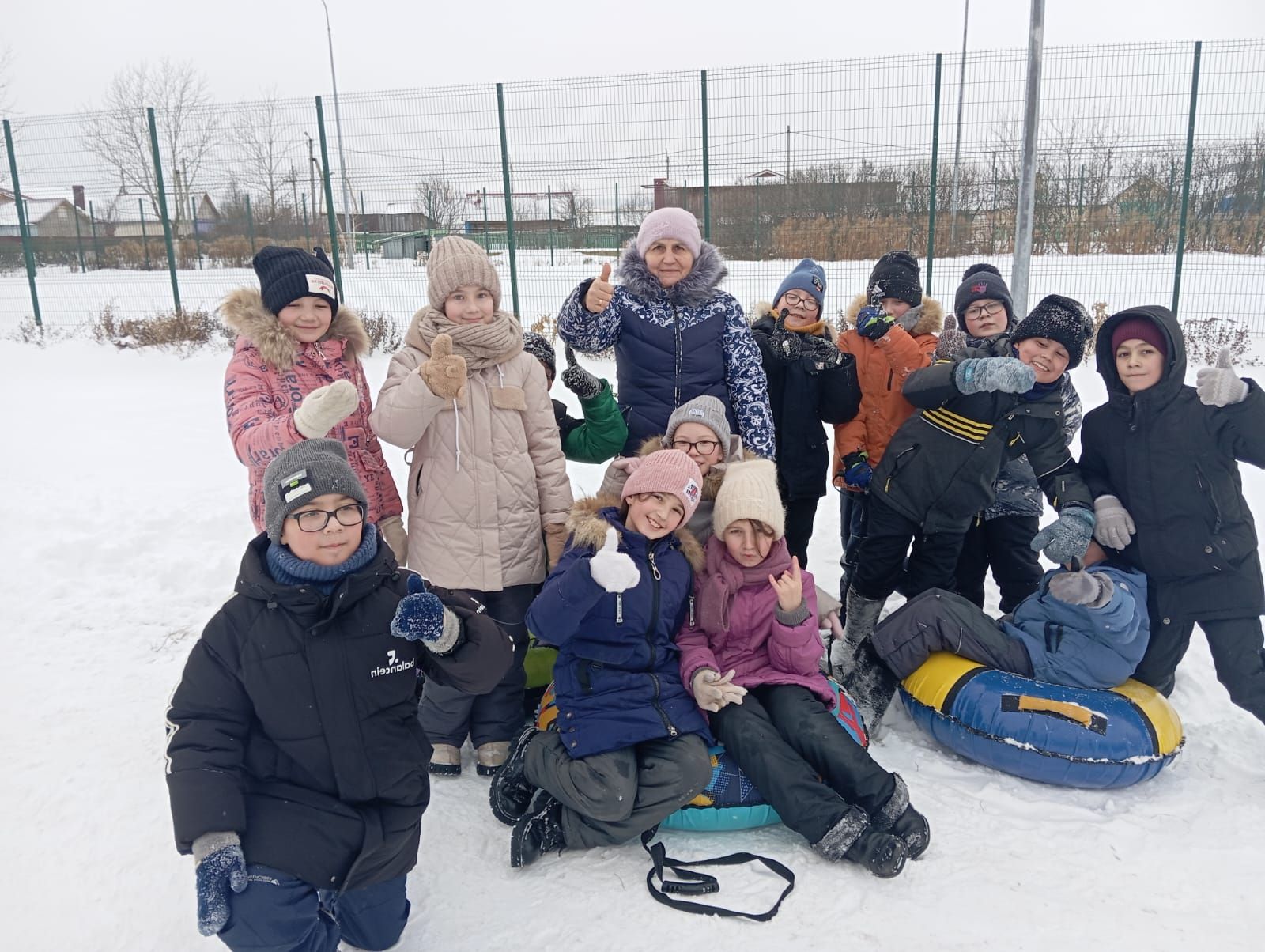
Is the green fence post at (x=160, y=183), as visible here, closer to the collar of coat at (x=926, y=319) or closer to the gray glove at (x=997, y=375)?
the collar of coat at (x=926, y=319)

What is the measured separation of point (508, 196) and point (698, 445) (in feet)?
22.2

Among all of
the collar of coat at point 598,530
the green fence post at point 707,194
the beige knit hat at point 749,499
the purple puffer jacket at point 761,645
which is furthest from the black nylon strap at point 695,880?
the green fence post at point 707,194

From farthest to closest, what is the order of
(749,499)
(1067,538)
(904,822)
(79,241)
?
(79,241)
(1067,538)
(749,499)
(904,822)

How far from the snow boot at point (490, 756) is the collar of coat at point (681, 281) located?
1.97 m

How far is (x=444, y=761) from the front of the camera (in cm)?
316

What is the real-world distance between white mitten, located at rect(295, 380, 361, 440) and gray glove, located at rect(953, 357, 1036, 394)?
2.43 m

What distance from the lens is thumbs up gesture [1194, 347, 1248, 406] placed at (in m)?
3.00

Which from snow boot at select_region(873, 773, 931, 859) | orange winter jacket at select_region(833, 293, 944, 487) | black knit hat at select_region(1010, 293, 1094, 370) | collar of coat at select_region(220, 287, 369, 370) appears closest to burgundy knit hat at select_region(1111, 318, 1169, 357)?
black knit hat at select_region(1010, 293, 1094, 370)

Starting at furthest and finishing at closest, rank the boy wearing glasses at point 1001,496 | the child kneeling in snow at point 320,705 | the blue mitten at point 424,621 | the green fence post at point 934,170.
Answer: the green fence post at point 934,170 → the boy wearing glasses at point 1001,496 → the blue mitten at point 424,621 → the child kneeling in snow at point 320,705

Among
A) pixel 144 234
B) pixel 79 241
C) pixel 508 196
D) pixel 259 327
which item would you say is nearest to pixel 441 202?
pixel 508 196

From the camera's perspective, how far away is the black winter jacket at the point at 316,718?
2.11 meters

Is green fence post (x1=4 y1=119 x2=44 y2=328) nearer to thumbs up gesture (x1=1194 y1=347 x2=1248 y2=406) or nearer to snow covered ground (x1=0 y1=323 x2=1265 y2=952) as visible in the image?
snow covered ground (x1=0 y1=323 x2=1265 y2=952)

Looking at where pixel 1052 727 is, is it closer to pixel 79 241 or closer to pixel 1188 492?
pixel 1188 492

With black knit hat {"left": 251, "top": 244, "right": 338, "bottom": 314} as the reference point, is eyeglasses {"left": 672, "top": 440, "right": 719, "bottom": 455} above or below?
below
